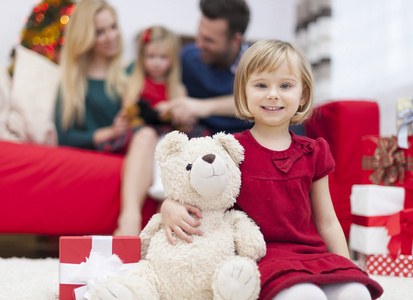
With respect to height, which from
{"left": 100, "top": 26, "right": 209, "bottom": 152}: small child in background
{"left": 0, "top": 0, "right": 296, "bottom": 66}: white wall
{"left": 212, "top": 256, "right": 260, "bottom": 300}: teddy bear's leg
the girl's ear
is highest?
{"left": 0, "top": 0, "right": 296, "bottom": 66}: white wall

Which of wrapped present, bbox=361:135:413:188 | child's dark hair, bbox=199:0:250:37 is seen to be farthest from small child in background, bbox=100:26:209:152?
wrapped present, bbox=361:135:413:188

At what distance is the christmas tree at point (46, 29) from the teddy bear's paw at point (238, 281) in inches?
76.5

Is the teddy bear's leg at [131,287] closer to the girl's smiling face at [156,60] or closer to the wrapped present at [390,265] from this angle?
the wrapped present at [390,265]

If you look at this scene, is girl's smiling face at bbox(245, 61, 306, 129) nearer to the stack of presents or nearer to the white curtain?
the stack of presents

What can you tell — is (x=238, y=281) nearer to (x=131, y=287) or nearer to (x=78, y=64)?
(x=131, y=287)

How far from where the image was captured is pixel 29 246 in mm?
1986

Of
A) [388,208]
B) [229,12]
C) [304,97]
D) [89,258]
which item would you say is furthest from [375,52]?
[89,258]

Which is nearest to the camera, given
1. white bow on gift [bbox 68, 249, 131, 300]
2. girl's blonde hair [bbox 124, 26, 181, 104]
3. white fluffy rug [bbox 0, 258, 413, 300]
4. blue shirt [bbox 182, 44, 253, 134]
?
Answer: white bow on gift [bbox 68, 249, 131, 300]

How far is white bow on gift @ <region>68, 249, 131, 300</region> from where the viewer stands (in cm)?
79

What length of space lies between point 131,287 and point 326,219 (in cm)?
40

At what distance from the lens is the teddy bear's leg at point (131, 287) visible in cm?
69

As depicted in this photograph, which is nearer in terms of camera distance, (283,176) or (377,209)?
(283,176)

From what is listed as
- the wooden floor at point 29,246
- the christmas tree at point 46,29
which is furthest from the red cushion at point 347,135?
the christmas tree at point 46,29

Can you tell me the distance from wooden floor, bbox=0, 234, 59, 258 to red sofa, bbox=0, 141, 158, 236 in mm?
320
